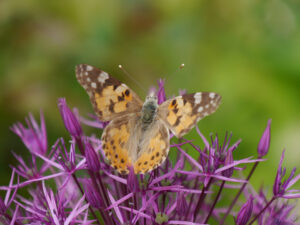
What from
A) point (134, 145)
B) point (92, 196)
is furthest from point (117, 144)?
point (92, 196)

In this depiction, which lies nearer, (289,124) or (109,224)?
(109,224)

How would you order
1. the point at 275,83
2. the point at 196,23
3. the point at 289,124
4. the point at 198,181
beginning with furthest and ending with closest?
the point at 196,23
the point at 275,83
the point at 289,124
the point at 198,181

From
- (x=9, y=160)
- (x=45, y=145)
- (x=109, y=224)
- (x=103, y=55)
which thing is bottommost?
(x=9, y=160)

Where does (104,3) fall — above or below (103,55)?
above

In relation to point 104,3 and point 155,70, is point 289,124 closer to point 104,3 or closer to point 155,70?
point 155,70

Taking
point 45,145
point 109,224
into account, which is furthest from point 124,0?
point 109,224

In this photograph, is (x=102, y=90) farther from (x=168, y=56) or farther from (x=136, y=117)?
(x=168, y=56)

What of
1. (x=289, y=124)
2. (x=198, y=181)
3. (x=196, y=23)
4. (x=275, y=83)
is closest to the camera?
(x=198, y=181)

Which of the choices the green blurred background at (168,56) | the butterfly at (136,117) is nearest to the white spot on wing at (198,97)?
the butterfly at (136,117)
